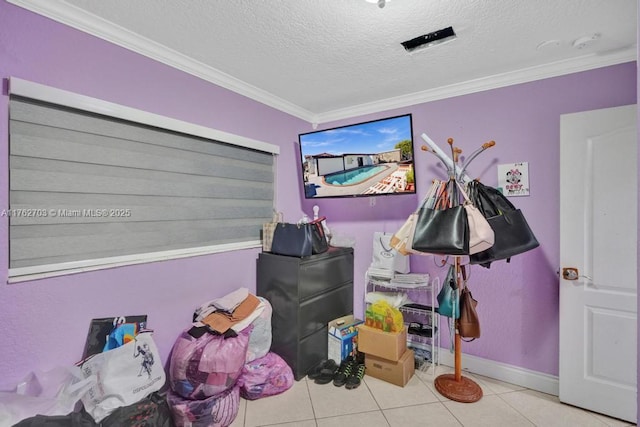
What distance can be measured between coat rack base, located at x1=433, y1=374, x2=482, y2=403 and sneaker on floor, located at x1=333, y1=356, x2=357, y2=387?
66cm

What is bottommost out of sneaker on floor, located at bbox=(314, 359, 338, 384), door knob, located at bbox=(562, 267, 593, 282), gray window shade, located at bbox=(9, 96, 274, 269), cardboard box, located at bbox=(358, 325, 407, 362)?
sneaker on floor, located at bbox=(314, 359, 338, 384)

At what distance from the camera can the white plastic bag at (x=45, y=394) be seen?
1234 mm

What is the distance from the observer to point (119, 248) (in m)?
1.82

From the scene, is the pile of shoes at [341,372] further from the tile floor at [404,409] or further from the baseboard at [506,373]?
the baseboard at [506,373]

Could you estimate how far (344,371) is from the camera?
2420mm

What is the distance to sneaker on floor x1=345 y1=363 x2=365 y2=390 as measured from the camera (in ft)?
7.41

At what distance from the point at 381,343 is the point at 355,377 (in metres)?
0.35

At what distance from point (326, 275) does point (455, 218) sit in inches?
50.1

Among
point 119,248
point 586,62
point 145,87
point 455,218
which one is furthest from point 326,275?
point 586,62

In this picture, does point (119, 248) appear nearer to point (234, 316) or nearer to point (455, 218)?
point (234, 316)

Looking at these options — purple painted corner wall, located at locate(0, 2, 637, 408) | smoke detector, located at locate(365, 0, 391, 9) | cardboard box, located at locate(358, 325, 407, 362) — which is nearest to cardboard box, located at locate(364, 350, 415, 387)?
cardboard box, located at locate(358, 325, 407, 362)

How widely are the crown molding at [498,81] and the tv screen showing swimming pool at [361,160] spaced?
0.58 meters

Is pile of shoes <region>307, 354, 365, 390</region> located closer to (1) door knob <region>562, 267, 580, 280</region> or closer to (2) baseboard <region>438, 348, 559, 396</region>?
(2) baseboard <region>438, 348, 559, 396</region>

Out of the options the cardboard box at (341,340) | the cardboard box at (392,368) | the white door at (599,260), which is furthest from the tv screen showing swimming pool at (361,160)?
the cardboard box at (392,368)
